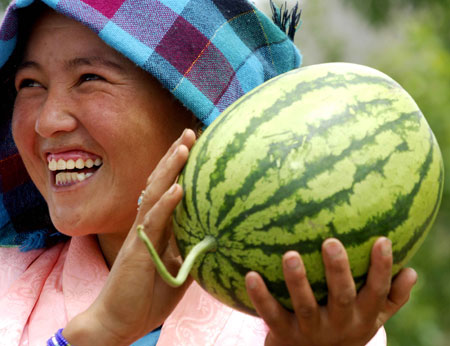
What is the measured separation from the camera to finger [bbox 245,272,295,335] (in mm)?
1519

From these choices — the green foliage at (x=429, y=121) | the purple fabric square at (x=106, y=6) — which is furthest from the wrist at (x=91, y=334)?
the green foliage at (x=429, y=121)

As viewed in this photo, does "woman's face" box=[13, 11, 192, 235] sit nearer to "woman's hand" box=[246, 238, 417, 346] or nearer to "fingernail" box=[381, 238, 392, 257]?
"woman's hand" box=[246, 238, 417, 346]

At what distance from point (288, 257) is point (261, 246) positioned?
87 mm

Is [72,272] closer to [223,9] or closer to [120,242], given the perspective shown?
[120,242]

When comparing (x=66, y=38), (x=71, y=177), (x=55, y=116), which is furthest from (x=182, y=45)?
(x=71, y=177)

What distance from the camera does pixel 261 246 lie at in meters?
1.52

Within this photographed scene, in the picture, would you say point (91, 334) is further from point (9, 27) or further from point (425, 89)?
point (425, 89)

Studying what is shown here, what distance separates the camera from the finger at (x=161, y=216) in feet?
5.40

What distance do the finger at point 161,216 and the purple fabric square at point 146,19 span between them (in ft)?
2.81

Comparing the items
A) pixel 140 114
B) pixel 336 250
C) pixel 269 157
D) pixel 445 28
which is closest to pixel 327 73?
pixel 269 157

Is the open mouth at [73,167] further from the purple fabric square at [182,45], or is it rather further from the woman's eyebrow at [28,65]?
the purple fabric square at [182,45]

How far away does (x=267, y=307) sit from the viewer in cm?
158

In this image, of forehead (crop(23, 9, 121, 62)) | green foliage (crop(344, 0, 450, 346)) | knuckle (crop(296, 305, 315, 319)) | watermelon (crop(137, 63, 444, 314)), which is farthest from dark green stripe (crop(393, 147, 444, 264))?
green foliage (crop(344, 0, 450, 346))

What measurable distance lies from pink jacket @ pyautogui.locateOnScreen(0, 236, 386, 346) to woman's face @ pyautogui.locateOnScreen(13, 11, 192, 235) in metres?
0.37
